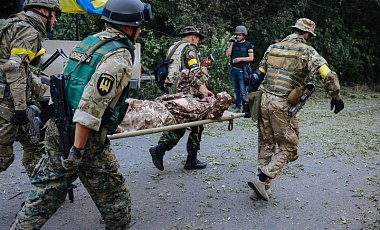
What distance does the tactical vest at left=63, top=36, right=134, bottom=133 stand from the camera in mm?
2668

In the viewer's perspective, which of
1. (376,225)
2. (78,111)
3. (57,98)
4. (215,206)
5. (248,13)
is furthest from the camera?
(248,13)

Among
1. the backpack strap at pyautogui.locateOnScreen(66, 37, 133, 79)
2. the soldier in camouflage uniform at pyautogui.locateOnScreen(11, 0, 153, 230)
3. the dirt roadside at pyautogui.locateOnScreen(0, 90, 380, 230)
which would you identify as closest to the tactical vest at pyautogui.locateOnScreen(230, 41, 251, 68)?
the dirt roadside at pyautogui.locateOnScreen(0, 90, 380, 230)

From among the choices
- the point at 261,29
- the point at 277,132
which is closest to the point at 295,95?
the point at 277,132

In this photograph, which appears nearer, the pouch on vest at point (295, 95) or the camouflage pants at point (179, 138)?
the pouch on vest at point (295, 95)

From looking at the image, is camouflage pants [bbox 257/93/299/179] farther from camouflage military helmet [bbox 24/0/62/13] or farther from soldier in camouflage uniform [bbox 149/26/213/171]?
camouflage military helmet [bbox 24/0/62/13]

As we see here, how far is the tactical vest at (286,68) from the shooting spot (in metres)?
4.23

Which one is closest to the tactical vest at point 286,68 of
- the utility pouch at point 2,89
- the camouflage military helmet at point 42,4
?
the camouflage military helmet at point 42,4

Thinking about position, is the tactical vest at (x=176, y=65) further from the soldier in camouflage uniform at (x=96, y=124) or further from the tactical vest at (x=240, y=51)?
the tactical vest at (x=240, y=51)

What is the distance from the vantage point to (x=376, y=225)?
12.9ft

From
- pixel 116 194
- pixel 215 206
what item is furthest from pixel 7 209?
pixel 215 206

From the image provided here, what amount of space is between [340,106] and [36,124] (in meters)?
2.84

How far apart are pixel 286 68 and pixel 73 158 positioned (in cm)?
250

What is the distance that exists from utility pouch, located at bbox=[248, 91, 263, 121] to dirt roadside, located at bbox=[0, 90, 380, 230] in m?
0.90

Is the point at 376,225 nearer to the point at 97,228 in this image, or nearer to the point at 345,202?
the point at 345,202
